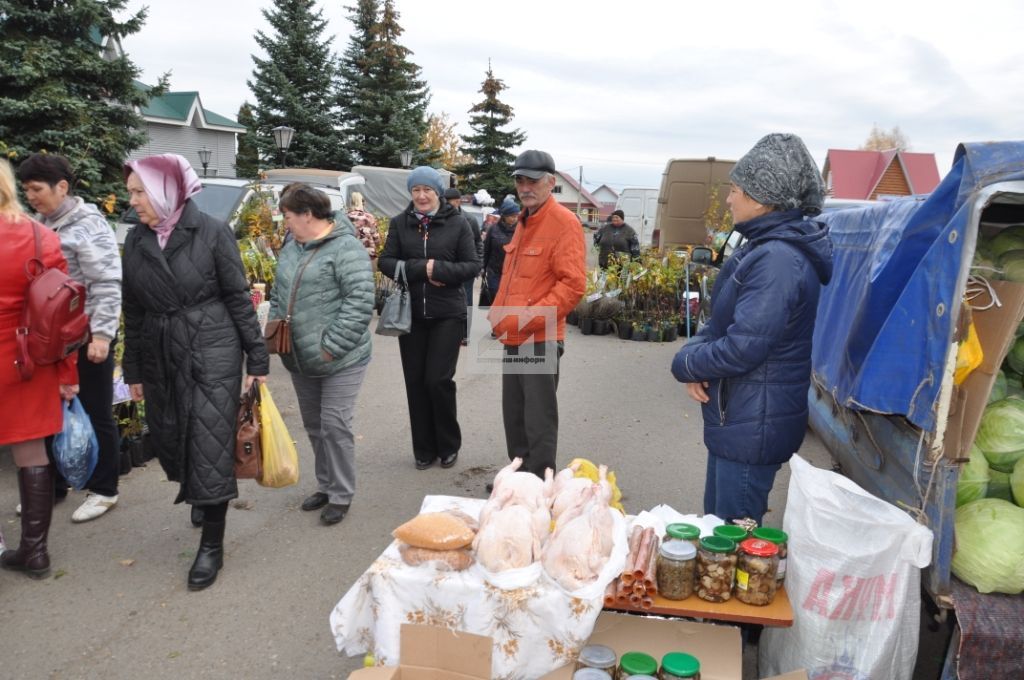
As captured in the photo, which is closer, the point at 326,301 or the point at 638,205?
the point at 326,301

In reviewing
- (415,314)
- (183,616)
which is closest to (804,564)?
(183,616)

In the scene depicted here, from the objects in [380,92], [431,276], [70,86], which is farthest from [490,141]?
[431,276]

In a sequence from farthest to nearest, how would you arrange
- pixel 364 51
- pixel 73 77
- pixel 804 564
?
pixel 364 51
pixel 73 77
pixel 804 564

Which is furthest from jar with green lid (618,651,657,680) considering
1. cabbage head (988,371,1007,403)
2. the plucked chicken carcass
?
cabbage head (988,371,1007,403)

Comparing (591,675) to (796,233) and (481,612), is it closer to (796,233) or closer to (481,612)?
(481,612)

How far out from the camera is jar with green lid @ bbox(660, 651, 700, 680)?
2299mm

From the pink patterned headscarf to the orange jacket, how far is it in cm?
187

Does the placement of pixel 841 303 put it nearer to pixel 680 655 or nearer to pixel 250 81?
pixel 680 655

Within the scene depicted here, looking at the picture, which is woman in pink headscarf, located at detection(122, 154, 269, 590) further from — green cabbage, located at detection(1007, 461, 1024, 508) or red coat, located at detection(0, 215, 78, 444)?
green cabbage, located at detection(1007, 461, 1024, 508)

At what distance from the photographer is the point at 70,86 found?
57.3 ft

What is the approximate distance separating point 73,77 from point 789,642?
20221mm

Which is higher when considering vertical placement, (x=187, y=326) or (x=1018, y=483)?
(x=187, y=326)

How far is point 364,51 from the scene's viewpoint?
36.7 metres

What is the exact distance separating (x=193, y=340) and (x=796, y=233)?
2775mm
